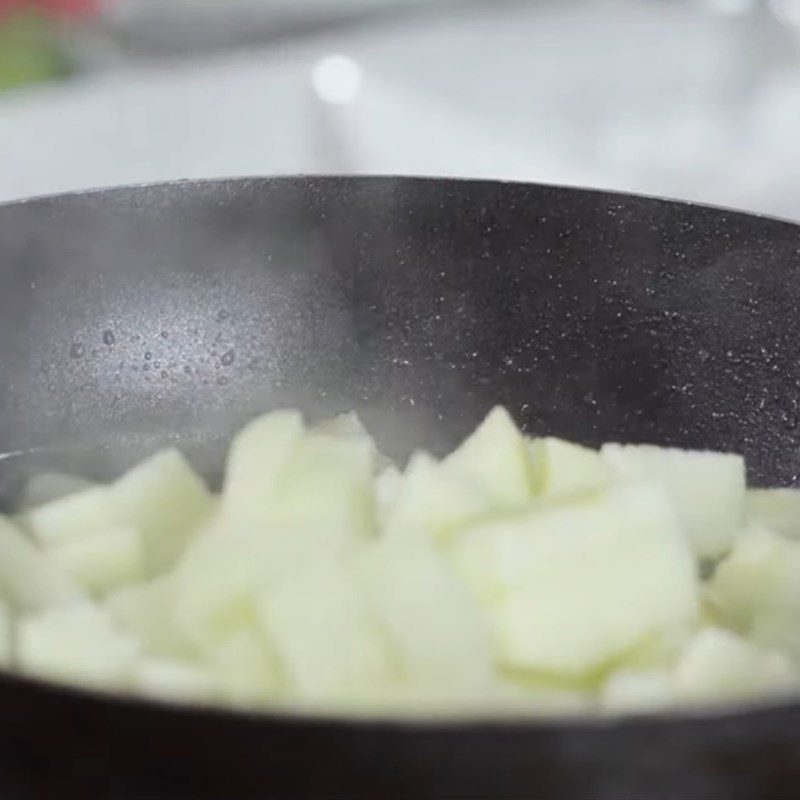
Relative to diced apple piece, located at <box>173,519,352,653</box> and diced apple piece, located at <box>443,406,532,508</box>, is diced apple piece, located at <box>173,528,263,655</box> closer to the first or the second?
diced apple piece, located at <box>173,519,352,653</box>

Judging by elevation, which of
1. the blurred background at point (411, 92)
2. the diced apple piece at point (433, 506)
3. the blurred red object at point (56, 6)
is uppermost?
the blurred red object at point (56, 6)

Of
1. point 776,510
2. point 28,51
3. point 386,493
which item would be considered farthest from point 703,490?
point 28,51

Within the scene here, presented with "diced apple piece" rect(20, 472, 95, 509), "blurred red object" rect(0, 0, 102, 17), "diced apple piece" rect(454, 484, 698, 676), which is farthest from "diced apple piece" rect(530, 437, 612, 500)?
"blurred red object" rect(0, 0, 102, 17)

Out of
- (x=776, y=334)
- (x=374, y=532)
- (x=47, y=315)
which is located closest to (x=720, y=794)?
(x=374, y=532)

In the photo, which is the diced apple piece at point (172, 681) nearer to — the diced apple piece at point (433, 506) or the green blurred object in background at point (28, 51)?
the diced apple piece at point (433, 506)

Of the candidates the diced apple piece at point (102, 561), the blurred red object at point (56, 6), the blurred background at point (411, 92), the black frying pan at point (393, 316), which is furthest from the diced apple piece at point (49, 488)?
the blurred red object at point (56, 6)

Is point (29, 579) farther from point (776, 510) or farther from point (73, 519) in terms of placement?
point (776, 510)

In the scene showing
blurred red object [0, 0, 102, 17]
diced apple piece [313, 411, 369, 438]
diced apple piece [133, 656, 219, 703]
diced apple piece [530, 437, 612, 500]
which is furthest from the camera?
blurred red object [0, 0, 102, 17]
